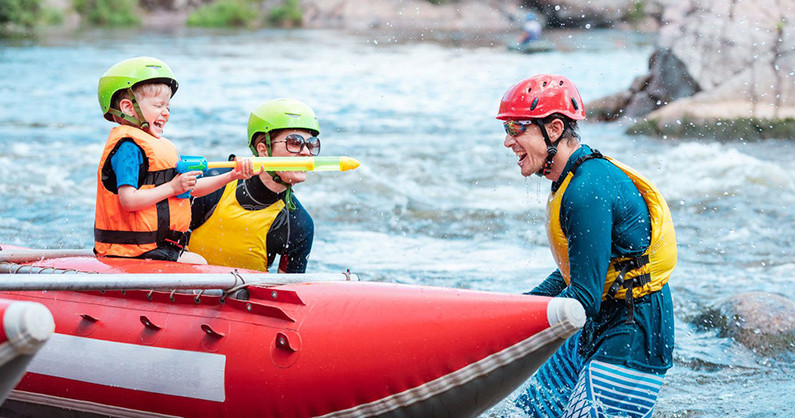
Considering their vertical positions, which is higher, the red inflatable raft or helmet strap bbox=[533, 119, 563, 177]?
helmet strap bbox=[533, 119, 563, 177]

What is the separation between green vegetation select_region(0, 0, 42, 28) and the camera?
128 feet

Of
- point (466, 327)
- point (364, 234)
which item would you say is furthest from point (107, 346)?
point (364, 234)

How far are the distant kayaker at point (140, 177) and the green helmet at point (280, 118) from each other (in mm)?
351

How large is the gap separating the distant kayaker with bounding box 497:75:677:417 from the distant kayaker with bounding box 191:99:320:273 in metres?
1.15

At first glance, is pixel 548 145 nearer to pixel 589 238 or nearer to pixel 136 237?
pixel 589 238

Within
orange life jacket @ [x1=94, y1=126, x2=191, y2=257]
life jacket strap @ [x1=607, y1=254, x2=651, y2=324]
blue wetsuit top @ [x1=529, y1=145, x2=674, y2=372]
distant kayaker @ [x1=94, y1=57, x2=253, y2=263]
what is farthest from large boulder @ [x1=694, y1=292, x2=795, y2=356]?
orange life jacket @ [x1=94, y1=126, x2=191, y2=257]

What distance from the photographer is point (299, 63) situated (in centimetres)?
2727

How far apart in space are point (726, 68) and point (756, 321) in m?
9.42

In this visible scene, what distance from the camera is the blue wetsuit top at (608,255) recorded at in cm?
359

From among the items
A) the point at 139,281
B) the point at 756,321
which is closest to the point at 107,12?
the point at 756,321

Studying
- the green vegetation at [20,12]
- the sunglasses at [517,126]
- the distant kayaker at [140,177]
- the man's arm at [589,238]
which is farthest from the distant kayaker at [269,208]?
the green vegetation at [20,12]

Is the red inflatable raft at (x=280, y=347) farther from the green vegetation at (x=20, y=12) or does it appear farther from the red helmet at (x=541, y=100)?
the green vegetation at (x=20, y=12)

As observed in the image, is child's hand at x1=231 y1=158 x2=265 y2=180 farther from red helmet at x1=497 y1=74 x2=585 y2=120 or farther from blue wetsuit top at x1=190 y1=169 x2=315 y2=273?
red helmet at x1=497 y1=74 x2=585 y2=120

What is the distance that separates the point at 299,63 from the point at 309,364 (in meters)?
24.1
